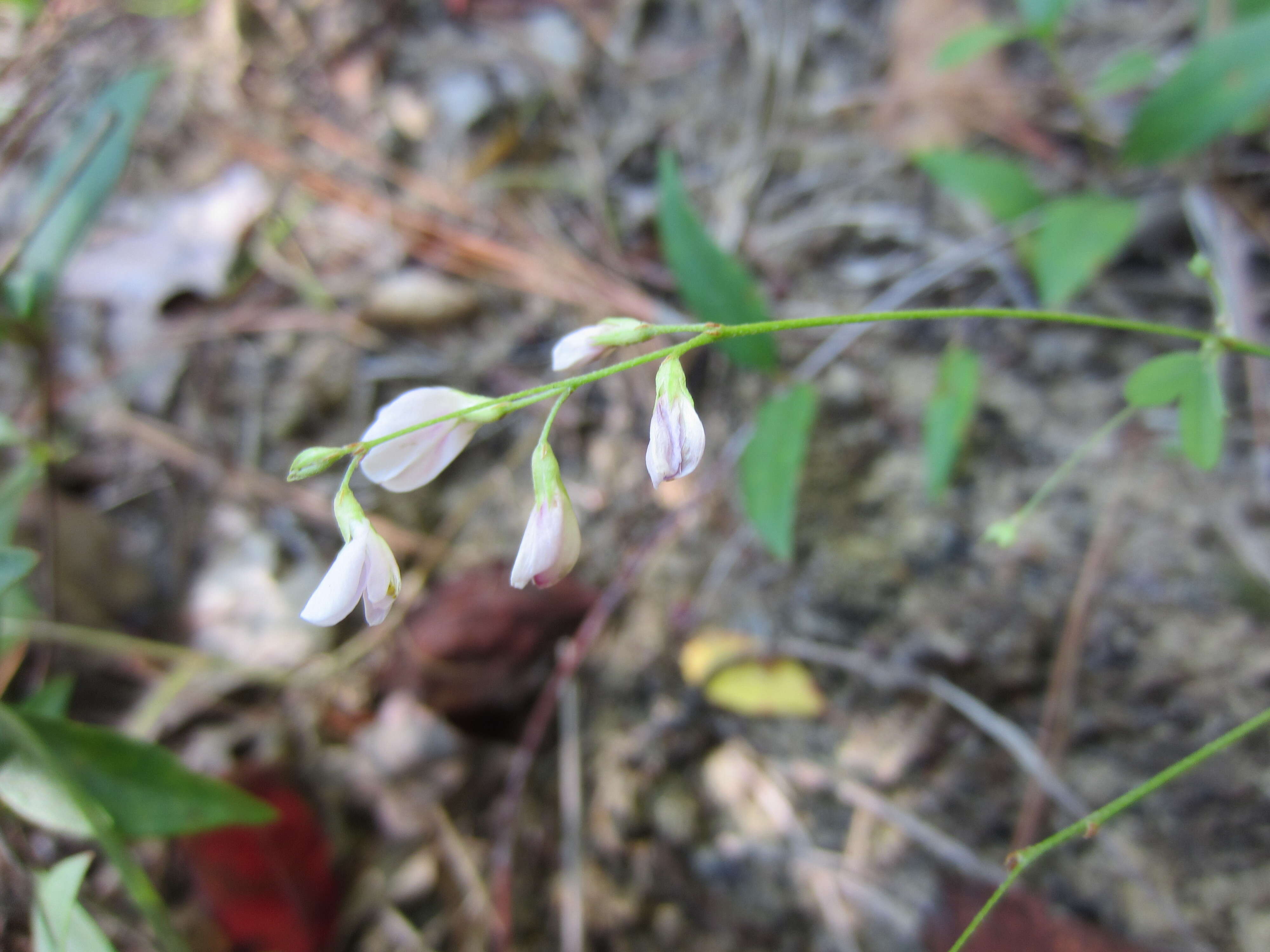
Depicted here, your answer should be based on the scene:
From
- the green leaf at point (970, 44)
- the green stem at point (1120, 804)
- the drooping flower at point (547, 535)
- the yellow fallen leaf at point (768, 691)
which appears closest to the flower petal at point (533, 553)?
the drooping flower at point (547, 535)

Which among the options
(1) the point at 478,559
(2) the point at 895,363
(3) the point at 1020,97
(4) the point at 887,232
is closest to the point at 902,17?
(3) the point at 1020,97

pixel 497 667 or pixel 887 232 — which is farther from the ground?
pixel 887 232

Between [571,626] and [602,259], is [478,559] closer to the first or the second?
[571,626]

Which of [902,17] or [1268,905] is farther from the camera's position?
[902,17]

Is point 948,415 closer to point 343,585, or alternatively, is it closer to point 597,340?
point 597,340

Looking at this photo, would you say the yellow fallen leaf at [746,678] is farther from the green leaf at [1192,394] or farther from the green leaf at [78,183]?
the green leaf at [78,183]
